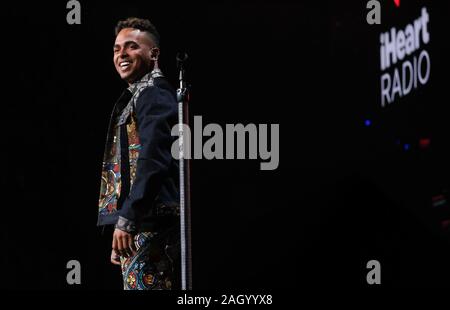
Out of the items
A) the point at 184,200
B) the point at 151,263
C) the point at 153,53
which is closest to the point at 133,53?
the point at 153,53

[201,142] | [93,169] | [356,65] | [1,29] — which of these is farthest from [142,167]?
[356,65]

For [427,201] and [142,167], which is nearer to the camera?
[142,167]

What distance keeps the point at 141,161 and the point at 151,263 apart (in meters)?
0.37

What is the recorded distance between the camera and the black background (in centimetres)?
398

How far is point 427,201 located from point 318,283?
0.94m

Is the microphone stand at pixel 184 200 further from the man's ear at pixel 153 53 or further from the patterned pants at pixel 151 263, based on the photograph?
the man's ear at pixel 153 53

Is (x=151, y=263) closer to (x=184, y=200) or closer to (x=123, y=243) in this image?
(x=123, y=243)

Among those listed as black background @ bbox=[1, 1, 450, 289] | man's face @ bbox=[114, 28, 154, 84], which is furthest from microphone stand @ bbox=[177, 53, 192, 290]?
black background @ bbox=[1, 1, 450, 289]

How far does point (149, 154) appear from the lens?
8.46ft

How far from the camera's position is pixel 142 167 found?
2574 millimetres

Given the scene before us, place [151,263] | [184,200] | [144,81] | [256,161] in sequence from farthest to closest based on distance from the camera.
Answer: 1. [256,161]
2. [144,81]
3. [151,263]
4. [184,200]
